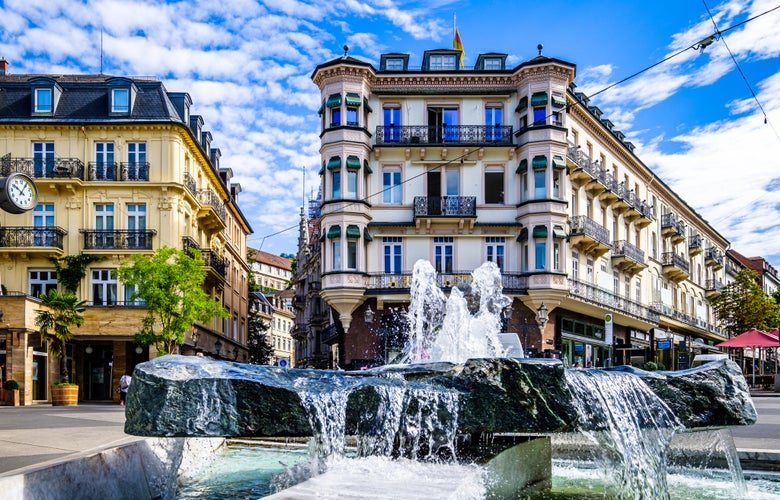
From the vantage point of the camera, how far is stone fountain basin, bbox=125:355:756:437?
6035 millimetres

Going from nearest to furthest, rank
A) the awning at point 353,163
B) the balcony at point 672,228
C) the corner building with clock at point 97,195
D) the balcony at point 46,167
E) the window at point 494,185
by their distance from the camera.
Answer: the awning at point 353,163, the corner building with clock at point 97,195, the balcony at point 46,167, the window at point 494,185, the balcony at point 672,228

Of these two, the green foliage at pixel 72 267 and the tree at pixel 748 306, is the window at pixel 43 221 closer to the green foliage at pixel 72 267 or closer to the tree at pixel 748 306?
the green foliage at pixel 72 267

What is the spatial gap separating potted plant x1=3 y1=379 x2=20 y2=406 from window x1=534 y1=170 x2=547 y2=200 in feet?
77.0

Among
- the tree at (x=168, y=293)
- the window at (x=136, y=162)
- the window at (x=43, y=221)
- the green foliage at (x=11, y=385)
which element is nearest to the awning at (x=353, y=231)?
the tree at (x=168, y=293)

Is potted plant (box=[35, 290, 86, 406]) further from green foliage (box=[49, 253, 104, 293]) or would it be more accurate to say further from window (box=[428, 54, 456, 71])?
window (box=[428, 54, 456, 71])

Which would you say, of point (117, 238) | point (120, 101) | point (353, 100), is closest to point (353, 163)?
point (353, 100)

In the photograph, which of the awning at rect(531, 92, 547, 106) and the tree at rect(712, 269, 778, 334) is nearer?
the awning at rect(531, 92, 547, 106)

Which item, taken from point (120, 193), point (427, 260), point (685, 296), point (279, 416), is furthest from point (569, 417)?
point (685, 296)

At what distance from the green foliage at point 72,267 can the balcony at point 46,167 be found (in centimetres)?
391

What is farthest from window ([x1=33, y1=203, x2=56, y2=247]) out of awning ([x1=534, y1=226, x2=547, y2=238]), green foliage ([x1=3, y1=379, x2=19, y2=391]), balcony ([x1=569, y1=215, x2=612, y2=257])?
balcony ([x1=569, y1=215, x2=612, y2=257])

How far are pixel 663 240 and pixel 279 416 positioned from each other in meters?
52.4

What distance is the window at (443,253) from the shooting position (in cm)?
3619

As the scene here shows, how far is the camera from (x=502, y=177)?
3709cm

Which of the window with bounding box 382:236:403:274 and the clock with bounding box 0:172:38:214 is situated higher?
the window with bounding box 382:236:403:274
